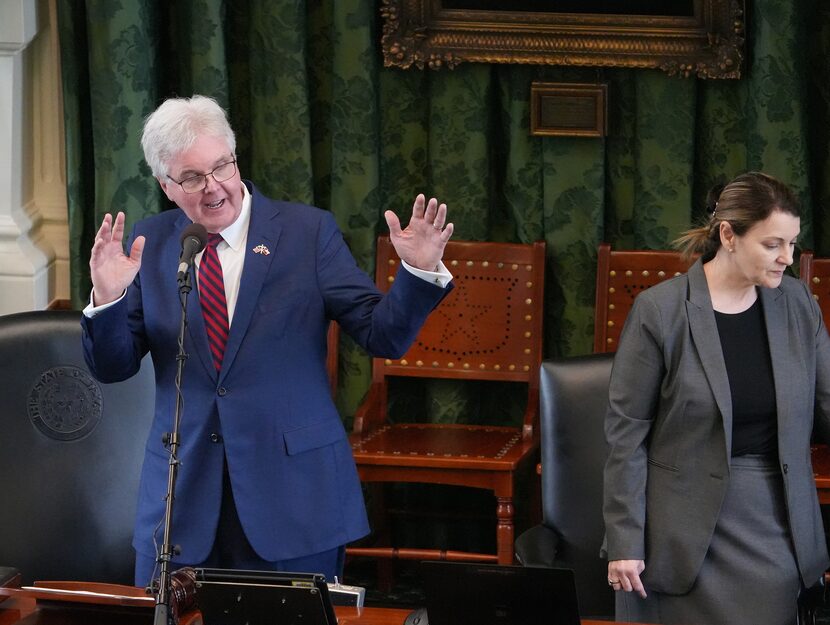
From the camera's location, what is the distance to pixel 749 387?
2.83m

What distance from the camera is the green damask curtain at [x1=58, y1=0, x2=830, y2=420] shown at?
442 cm

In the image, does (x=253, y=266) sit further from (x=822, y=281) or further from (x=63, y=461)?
(x=822, y=281)

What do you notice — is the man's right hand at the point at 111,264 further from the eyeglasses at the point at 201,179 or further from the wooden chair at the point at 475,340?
the wooden chair at the point at 475,340

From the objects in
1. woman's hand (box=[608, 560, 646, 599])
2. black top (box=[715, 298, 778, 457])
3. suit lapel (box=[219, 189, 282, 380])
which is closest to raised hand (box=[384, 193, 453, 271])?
suit lapel (box=[219, 189, 282, 380])

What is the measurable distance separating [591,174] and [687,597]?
1.91m

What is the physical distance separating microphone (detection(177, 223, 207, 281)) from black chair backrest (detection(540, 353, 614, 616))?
4.02 feet

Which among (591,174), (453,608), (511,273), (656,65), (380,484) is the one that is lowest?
(380,484)

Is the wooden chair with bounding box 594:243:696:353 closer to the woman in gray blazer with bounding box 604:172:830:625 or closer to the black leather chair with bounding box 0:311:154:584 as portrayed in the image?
the woman in gray blazer with bounding box 604:172:830:625

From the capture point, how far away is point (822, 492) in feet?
12.5

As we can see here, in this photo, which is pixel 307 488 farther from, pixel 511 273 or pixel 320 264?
pixel 511 273

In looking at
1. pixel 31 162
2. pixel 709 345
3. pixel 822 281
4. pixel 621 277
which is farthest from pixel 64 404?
pixel 822 281

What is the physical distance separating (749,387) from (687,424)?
151 mm

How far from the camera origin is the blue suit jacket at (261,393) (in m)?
2.69

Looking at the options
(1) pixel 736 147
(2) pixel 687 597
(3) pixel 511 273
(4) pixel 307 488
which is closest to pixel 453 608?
(4) pixel 307 488
